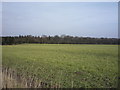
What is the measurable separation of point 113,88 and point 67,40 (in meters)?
9.11

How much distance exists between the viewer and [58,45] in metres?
11.7

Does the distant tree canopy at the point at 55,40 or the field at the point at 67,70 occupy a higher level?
the distant tree canopy at the point at 55,40

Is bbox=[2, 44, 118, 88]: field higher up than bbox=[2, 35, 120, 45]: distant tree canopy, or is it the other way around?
bbox=[2, 35, 120, 45]: distant tree canopy

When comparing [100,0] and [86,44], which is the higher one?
[100,0]

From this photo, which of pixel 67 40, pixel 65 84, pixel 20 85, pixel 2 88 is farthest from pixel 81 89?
pixel 67 40

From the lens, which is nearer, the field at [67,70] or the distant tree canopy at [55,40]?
the field at [67,70]

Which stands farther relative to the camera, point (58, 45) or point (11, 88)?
point (58, 45)

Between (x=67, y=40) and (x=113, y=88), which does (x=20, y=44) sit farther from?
(x=113, y=88)

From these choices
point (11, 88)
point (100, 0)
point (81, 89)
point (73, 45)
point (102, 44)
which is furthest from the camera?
point (73, 45)

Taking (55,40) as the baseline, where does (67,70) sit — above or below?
below

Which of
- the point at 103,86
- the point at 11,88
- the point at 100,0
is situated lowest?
the point at 103,86

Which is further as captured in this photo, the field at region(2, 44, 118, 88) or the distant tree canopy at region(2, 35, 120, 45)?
the distant tree canopy at region(2, 35, 120, 45)

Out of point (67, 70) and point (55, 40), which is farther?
point (55, 40)

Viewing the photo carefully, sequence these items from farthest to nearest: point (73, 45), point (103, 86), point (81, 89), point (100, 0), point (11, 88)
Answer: point (73, 45)
point (100, 0)
point (103, 86)
point (81, 89)
point (11, 88)
